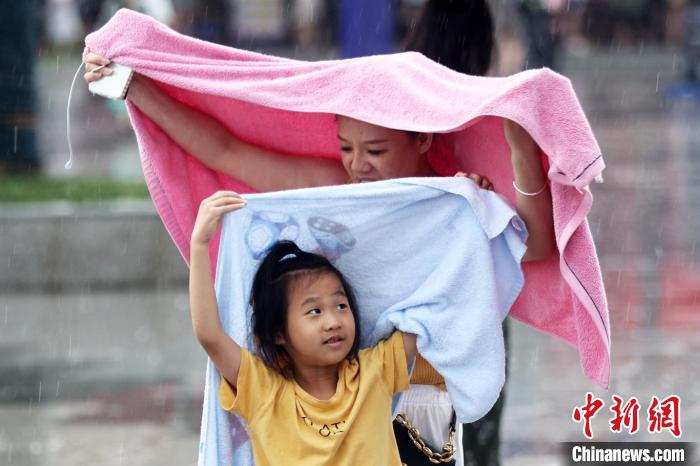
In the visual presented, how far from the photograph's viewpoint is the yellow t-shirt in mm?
3072

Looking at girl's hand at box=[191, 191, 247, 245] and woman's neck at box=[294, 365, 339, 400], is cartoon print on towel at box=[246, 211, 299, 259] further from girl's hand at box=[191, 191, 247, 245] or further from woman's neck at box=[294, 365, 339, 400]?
woman's neck at box=[294, 365, 339, 400]

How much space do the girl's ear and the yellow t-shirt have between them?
52 cm

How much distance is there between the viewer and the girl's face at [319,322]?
3.13 m

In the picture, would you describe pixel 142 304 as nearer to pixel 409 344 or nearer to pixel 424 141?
pixel 424 141

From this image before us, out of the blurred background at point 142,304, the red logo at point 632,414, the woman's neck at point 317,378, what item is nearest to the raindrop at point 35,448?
the blurred background at point 142,304

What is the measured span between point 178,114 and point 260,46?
59.8 feet

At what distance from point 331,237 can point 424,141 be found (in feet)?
1.11

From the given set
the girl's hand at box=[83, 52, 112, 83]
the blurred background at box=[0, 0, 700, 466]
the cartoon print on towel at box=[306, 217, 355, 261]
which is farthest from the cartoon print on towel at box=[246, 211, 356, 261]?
the blurred background at box=[0, 0, 700, 466]

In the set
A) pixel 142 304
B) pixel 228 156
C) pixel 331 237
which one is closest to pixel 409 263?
pixel 331 237

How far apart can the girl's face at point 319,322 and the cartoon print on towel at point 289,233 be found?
121 mm

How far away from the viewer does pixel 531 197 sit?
125 inches

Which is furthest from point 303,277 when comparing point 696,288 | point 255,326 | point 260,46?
point 260,46

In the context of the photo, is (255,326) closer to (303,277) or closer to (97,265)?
(303,277)

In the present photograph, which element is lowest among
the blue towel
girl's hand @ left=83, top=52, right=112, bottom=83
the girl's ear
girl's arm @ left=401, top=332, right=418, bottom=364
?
girl's arm @ left=401, top=332, right=418, bottom=364
